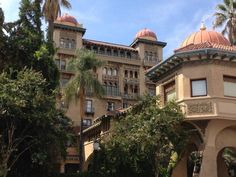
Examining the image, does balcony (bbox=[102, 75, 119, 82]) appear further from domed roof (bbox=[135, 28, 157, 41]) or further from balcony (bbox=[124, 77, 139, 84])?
domed roof (bbox=[135, 28, 157, 41])

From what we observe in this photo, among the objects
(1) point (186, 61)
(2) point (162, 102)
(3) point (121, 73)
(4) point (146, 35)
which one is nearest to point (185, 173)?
(2) point (162, 102)

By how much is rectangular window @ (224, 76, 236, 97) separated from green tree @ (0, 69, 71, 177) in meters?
11.0

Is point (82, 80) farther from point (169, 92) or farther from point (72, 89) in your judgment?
point (169, 92)

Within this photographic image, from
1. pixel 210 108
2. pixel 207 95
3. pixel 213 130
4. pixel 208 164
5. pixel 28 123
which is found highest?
pixel 207 95

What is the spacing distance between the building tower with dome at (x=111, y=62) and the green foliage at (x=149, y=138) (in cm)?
3590

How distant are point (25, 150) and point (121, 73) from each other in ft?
150

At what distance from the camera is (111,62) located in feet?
229

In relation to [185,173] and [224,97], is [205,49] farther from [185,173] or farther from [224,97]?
[185,173]

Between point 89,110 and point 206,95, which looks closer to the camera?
point 206,95

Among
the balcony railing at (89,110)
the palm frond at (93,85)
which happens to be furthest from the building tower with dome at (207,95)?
the balcony railing at (89,110)

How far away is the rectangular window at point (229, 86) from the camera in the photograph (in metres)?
25.5

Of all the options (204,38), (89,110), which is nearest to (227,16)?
(204,38)

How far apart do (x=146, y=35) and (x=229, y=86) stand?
49082mm

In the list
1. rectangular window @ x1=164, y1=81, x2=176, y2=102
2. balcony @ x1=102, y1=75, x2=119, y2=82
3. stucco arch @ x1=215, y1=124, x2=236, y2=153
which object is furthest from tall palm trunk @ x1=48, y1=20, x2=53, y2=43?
balcony @ x1=102, y1=75, x2=119, y2=82
